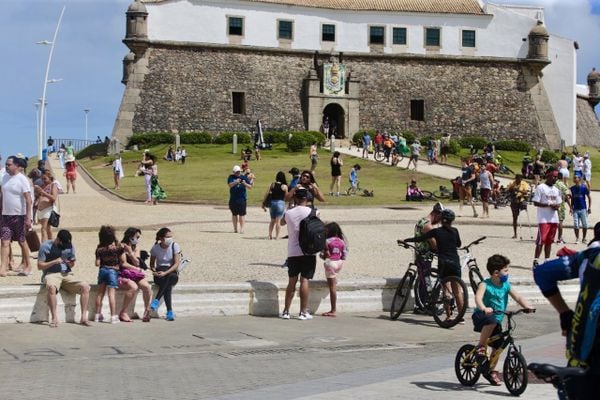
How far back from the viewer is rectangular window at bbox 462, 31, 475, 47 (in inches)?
2544

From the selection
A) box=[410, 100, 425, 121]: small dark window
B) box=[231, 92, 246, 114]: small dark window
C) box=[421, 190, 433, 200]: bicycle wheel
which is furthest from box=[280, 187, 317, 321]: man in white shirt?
box=[410, 100, 425, 121]: small dark window

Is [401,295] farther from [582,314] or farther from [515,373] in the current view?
[582,314]

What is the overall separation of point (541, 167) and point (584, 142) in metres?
34.2

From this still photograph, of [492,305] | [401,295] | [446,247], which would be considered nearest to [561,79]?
[401,295]

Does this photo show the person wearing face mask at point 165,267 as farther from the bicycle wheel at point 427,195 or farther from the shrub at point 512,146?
the shrub at point 512,146

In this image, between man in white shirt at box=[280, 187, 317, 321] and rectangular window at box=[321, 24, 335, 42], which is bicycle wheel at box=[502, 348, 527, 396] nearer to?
man in white shirt at box=[280, 187, 317, 321]

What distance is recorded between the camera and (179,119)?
59.2m

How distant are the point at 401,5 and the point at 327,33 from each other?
5.22 meters

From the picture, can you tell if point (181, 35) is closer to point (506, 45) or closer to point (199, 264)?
point (506, 45)

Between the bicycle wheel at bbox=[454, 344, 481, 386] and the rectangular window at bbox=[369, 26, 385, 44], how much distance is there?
183 feet

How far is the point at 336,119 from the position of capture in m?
62.9

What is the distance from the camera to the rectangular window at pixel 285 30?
6238 cm

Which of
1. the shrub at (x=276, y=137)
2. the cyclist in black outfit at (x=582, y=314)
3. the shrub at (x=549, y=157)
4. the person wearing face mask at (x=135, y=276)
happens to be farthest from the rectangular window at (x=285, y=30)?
the cyclist in black outfit at (x=582, y=314)

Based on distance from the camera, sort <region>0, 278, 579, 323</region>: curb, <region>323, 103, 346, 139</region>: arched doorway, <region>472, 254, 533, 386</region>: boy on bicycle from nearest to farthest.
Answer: <region>472, 254, 533, 386</region>: boy on bicycle < <region>0, 278, 579, 323</region>: curb < <region>323, 103, 346, 139</region>: arched doorway
